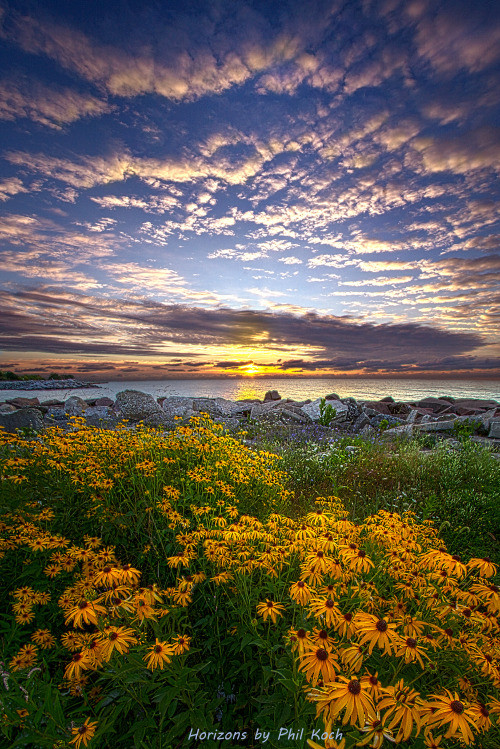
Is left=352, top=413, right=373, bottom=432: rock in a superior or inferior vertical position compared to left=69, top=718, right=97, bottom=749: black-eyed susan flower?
inferior

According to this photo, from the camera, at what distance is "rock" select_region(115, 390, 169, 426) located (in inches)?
565

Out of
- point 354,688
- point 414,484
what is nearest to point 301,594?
point 354,688

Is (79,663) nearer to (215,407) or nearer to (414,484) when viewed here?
(414,484)

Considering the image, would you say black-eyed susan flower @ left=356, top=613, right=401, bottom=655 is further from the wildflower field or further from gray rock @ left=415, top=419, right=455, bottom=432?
gray rock @ left=415, top=419, right=455, bottom=432

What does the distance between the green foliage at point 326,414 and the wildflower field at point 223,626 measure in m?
10.6

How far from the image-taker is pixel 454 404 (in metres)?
20.4

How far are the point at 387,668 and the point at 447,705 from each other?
63 cm

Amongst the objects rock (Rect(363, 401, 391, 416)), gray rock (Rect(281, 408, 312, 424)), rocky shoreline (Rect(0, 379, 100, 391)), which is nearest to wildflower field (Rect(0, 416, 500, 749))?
gray rock (Rect(281, 408, 312, 424))

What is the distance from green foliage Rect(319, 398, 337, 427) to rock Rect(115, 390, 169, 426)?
624 cm

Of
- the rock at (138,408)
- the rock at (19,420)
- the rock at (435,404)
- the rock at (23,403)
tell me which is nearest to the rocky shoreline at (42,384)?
the rock at (23,403)

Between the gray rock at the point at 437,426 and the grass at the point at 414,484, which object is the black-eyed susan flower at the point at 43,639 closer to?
the grass at the point at 414,484

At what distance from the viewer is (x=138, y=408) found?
15688 mm

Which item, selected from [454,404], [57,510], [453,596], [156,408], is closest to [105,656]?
[453,596]

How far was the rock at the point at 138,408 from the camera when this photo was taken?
47.1ft
